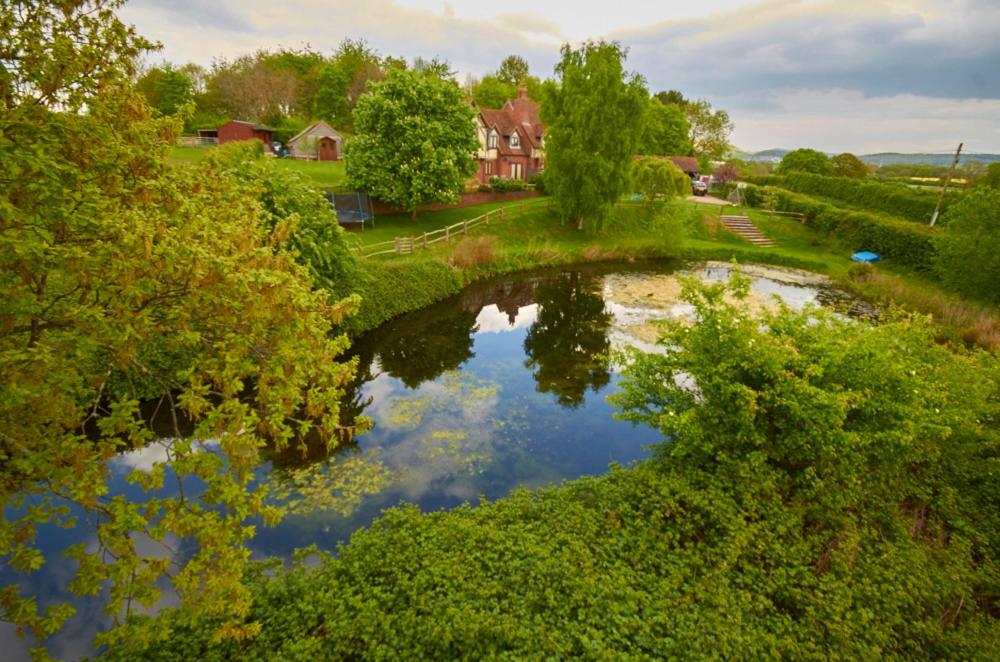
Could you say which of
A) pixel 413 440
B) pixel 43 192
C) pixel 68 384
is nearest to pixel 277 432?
pixel 68 384

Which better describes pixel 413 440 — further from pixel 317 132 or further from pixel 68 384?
pixel 317 132

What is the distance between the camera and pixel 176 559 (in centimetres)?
1009

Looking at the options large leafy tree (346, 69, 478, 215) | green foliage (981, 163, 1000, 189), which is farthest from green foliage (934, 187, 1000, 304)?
green foliage (981, 163, 1000, 189)

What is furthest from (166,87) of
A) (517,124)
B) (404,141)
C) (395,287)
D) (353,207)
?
(395,287)

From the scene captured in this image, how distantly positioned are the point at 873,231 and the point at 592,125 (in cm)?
2189

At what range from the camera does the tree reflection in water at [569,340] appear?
60.0 ft

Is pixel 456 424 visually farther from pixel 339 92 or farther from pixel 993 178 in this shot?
pixel 339 92

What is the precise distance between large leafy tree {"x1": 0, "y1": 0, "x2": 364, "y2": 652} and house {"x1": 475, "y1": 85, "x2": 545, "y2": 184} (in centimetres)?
4668

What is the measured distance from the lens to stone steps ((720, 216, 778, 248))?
41625mm

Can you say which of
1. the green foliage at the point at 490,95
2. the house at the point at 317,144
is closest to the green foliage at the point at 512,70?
the green foliage at the point at 490,95

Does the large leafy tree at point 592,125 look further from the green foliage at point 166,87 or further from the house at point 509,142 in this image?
the green foliage at point 166,87

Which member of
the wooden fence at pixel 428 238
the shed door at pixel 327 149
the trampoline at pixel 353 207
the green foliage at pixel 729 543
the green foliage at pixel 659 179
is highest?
the shed door at pixel 327 149

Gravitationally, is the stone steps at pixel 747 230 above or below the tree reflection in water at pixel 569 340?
above

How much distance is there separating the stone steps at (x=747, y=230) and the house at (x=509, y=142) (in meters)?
21.8
